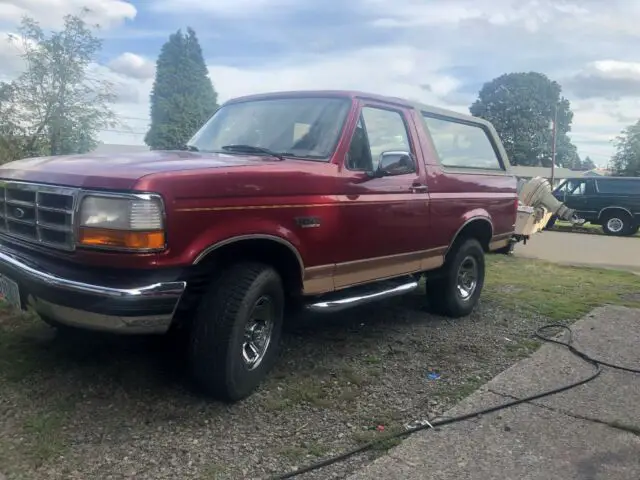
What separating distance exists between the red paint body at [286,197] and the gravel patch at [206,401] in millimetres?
846

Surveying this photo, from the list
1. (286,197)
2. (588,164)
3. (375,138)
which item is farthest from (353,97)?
(588,164)

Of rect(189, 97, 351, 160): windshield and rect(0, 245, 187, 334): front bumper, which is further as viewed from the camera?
rect(189, 97, 351, 160): windshield

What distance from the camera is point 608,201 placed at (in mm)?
20719

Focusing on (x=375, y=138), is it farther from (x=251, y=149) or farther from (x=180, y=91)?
(x=180, y=91)

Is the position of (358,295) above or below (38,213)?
below

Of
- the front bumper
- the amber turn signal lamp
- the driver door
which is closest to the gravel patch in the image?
the front bumper

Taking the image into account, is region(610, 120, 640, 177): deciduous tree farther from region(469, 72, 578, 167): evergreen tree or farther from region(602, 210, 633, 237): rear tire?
region(602, 210, 633, 237): rear tire

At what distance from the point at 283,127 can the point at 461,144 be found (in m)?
2.28

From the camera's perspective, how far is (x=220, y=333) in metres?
3.37

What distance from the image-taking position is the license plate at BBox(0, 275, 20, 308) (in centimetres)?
342

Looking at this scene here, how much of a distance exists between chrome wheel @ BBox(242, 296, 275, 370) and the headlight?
859mm

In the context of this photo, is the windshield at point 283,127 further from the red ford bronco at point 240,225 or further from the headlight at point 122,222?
the headlight at point 122,222

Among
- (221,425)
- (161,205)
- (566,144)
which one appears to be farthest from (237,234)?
(566,144)

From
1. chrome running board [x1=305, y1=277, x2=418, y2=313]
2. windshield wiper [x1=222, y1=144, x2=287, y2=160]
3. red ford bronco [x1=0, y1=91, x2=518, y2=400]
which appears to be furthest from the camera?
windshield wiper [x1=222, y1=144, x2=287, y2=160]
